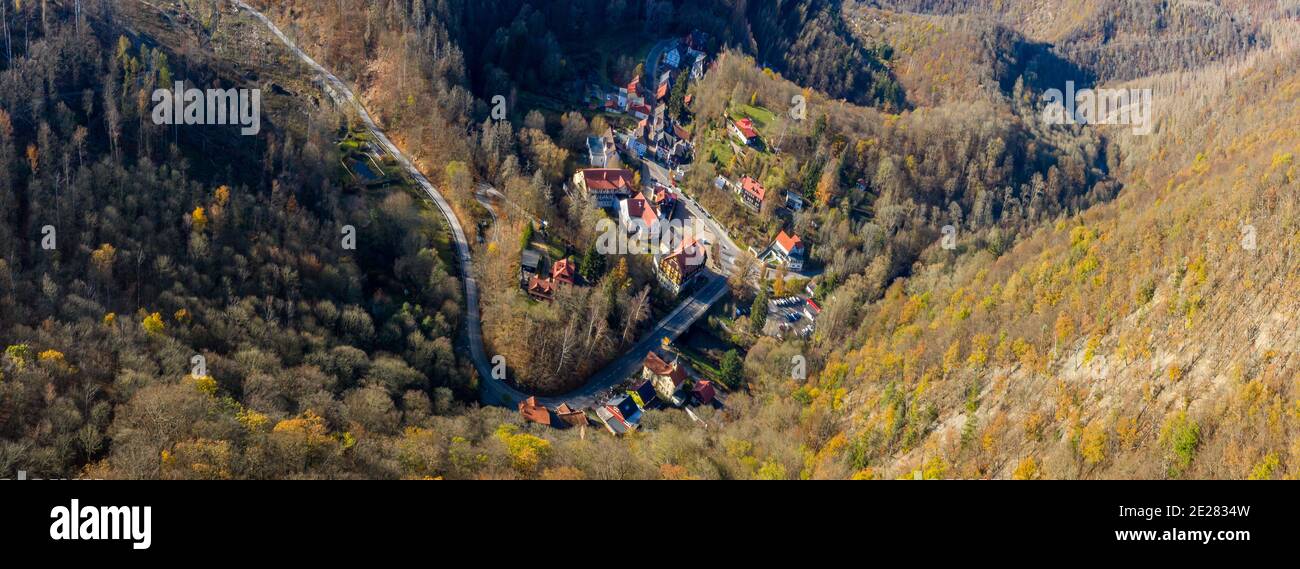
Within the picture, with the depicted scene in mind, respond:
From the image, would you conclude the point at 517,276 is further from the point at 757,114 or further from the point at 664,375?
the point at 757,114

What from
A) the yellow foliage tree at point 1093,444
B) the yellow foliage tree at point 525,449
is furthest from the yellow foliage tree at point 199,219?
the yellow foliage tree at point 1093,444

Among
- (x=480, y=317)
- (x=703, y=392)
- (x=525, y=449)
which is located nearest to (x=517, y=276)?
(x=480, y=317)

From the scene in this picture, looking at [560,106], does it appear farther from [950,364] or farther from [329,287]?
[950,364]

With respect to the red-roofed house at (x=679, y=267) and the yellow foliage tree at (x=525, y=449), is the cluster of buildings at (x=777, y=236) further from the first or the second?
the yellow foliage tree at (x=525, y=449)

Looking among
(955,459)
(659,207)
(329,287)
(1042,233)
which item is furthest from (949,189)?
(329,287)

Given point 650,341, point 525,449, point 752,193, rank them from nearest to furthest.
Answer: point 525,449, point 650,341, point 752,193
